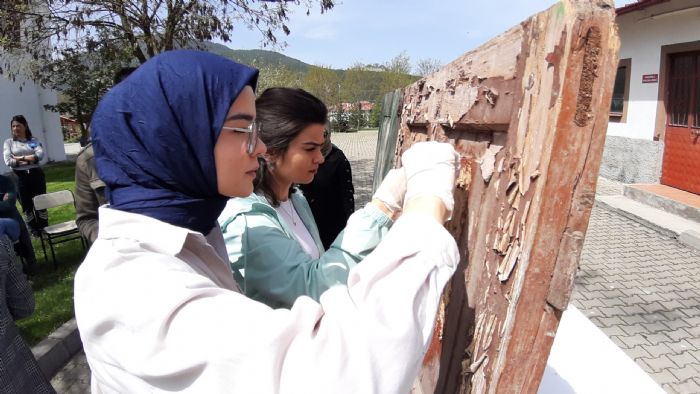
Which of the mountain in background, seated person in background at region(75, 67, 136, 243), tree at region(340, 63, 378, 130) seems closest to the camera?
seated person in background at region(75, 67, 136, 243)

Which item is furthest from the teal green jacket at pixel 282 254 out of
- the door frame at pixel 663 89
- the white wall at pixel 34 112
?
the white wall at pixel 34 112

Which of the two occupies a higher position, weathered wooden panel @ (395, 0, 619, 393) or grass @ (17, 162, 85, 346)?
weathered wooden panel @ (395, 0, 619, 393)

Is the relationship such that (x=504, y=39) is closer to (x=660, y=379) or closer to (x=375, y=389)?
(x=375, y=389)

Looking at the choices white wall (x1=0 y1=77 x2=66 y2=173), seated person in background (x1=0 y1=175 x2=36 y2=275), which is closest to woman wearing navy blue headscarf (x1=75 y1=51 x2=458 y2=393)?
seated person in background (x1=0 y1=175 x2=36 y2=275)

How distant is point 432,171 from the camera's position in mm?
993

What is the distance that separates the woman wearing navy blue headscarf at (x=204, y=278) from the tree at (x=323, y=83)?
32.1 metres

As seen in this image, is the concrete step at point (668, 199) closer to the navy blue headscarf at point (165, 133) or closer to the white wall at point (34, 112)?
the navy blue headscarf at point (165, 133)

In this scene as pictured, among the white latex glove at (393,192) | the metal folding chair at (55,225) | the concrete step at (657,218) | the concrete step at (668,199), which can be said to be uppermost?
the white latex glove at (393,192)

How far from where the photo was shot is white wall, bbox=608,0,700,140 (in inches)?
272

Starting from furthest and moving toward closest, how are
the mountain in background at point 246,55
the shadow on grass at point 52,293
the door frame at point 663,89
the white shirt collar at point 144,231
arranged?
the mountain in background at point 246,55 < the door frame at point 663,89 < the shadow on grass at point 52,293 < the white shirt collar at point 144,231

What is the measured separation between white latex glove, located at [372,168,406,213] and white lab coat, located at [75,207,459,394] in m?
0.46

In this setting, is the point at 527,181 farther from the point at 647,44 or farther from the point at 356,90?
the point at 356,90

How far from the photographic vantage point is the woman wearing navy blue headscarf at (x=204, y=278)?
651 millimetres

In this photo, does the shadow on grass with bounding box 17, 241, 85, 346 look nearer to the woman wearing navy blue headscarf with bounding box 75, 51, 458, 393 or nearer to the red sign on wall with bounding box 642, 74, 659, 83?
the woman wearing navy blue headscarf with bounding box 75, 51, 458, 393
